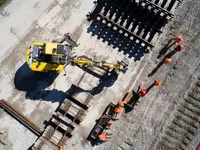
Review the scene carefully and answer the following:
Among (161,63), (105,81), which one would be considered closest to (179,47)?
(161,63)

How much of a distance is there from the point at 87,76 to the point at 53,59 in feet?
8.30

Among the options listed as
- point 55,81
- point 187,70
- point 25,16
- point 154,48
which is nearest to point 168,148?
point 187,70

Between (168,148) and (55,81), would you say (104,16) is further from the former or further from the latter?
(168,148)

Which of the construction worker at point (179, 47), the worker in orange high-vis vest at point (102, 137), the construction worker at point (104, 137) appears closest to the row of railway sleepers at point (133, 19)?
the construction worker at point (179, 47)

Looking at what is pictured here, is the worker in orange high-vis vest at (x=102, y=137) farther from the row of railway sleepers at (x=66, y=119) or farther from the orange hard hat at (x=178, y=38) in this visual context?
the orange hard hat at (x=178, y=38)

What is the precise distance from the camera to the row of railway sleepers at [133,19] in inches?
739

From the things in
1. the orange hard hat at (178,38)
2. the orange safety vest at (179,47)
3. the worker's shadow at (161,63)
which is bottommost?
the worker's shadow at (161,63)

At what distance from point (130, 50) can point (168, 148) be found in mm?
5884

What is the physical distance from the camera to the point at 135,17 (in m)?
19.0

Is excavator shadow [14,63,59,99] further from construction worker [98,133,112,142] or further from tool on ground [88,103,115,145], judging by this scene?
construction worker [98,133,112,142]

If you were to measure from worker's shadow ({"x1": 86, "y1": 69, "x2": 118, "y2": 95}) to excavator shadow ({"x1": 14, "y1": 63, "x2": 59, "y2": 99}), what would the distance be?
2.25 m

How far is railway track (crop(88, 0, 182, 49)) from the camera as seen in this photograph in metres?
18.4

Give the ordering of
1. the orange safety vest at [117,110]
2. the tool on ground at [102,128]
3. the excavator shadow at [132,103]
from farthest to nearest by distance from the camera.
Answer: the excavator shadow at [132,103] < the orange safety vest at [117,110] < the tool on ground at [102,128]

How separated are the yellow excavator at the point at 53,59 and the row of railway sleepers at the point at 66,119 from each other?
5.77 feet
